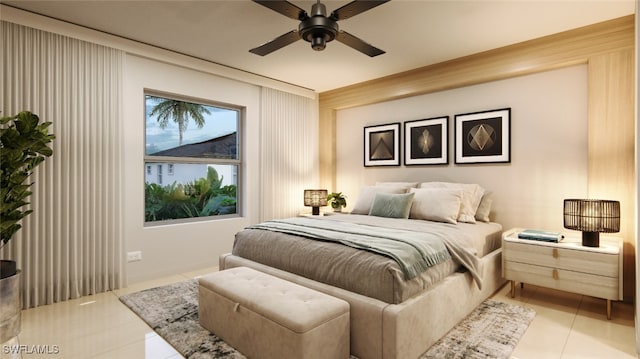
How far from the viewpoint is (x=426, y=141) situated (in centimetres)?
448

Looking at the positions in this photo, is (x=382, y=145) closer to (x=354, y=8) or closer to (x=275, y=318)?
(x=354, y=8)

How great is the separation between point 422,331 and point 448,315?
39cm

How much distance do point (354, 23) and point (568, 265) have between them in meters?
2.77

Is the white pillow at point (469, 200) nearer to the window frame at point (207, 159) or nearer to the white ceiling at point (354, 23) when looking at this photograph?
the white ceiling at point (354, 23)

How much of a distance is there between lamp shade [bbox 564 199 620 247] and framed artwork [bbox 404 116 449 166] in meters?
1.63

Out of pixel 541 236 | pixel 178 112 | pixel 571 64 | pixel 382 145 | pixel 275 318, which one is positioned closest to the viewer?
pixel 275 318

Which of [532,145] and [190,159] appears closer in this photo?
[532,145]

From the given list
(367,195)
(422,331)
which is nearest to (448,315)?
(422,331)

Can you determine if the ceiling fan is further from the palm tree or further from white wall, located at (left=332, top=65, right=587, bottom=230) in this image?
white wall, located at (left=332, top=65, right=587, bottom=230)

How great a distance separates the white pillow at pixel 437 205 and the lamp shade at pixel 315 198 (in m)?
1.69

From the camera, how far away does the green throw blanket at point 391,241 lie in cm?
216

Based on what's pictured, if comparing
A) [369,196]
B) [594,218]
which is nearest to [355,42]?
[369,196]

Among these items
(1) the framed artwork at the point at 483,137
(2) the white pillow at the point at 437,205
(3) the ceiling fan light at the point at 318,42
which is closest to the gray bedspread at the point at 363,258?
(2) the white pillow at the point at 437,205

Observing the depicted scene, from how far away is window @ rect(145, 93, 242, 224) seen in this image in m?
3.99
